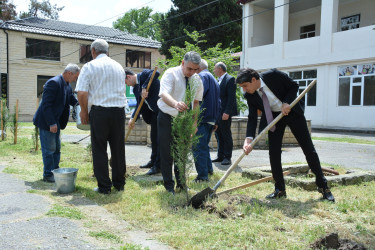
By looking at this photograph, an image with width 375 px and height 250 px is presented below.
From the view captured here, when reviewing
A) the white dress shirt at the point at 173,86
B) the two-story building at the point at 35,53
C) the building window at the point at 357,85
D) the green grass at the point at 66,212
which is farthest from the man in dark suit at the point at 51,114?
the two-story building at the point at 35,53

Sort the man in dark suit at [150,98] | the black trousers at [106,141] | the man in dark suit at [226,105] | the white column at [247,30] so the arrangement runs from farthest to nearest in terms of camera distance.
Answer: the white column at [247,30], the man in dark suit at [226,105], the man in dark suit at [150,98], the black trousers at [106,141]

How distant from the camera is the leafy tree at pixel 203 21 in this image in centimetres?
2494

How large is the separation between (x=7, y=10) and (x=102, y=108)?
38.8 meters

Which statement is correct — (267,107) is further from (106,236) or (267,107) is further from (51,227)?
(51,227)

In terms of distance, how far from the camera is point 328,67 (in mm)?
17781

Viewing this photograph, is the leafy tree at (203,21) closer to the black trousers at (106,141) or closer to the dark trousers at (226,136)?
the dark trousers at (226,136)

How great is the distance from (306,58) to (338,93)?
8.72 ft

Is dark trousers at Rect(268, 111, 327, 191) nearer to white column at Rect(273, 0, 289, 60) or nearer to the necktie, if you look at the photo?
the necktie

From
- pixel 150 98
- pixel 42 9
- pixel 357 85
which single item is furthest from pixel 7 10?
pixel 150 98

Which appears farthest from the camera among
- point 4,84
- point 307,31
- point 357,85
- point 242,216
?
point 4,84

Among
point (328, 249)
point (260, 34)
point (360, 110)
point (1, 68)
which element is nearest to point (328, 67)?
point (360, 110)

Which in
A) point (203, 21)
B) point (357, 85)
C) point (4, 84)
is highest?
point (203, 21)

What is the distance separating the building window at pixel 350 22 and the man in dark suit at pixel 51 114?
18.5m

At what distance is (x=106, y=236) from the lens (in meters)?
2.84
